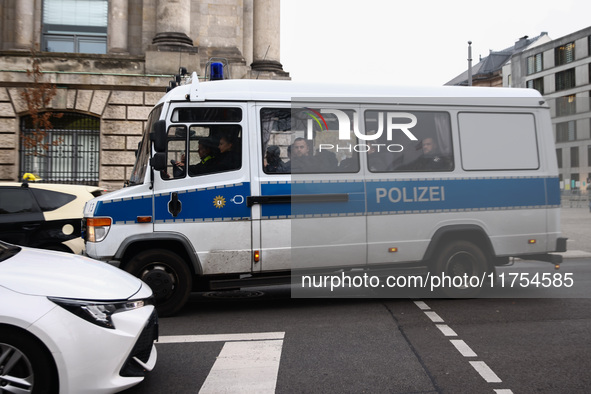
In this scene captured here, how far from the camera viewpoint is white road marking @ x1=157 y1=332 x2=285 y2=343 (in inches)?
235

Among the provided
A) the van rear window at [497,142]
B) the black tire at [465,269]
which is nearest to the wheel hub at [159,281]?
the black tire at [465,269]

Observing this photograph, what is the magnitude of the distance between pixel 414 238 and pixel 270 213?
205 cm

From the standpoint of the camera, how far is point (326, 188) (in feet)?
24.5

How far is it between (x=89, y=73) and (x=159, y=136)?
→ 13.3 metres

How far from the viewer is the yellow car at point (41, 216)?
9.28 m

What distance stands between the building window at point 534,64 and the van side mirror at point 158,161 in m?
75.4

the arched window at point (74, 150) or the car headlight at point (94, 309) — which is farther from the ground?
the arched window at point (74, 150)

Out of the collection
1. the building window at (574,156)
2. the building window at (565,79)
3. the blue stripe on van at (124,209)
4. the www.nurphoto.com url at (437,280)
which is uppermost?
the building window at (565,79)

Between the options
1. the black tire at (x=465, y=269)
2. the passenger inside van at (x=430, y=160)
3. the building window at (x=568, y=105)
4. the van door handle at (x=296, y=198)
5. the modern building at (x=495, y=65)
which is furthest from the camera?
the modern building at (x=495, y=65)

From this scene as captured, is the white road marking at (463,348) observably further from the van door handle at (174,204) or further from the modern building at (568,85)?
the modern building at (568,85)

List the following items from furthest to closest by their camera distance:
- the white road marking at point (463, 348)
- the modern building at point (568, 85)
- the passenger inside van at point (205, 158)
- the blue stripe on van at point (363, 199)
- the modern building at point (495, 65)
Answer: the modern building at point (495, 65)
the modern building at point (568, 85)
the passenger inside van at point (205, 158)
the blue stripe on van at point (363, 199)
the white road marking at point (463, 348)

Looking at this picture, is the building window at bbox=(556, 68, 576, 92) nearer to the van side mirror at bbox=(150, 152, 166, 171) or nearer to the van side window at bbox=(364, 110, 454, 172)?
the van side window at bbox=(364, 110, 454, 172)

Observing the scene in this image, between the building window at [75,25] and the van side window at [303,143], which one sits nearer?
the van side window at [303,143]

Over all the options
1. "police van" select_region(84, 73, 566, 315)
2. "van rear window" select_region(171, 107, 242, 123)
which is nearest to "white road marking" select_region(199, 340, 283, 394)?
"police van" select_region(84, 73, 566, 315)
